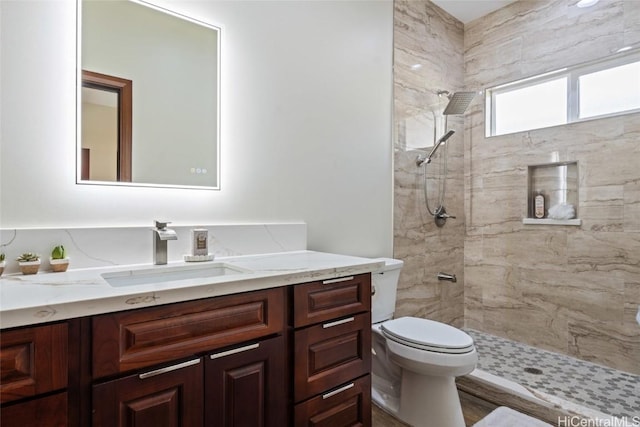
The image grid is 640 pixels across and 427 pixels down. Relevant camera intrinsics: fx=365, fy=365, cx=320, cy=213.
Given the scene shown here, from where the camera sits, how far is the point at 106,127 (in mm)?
1462

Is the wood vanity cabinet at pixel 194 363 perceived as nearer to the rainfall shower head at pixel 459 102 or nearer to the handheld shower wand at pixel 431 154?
the handheld shower wand at pixel 431 154

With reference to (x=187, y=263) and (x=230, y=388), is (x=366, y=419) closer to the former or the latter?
(x=230, y=388)

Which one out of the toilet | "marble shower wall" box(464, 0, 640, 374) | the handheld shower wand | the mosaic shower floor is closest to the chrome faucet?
the toilet

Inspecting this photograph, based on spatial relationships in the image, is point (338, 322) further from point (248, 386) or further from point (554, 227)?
point (554, 227)

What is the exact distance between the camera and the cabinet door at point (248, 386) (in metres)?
1.08

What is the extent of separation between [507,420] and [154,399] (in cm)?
169

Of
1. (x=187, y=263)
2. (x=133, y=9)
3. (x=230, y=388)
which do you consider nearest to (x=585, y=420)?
(x=230, y=388)

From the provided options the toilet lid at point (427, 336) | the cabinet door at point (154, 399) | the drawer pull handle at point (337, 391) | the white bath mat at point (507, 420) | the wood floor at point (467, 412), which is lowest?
the wood floor at point (467, 412)

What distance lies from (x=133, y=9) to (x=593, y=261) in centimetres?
307

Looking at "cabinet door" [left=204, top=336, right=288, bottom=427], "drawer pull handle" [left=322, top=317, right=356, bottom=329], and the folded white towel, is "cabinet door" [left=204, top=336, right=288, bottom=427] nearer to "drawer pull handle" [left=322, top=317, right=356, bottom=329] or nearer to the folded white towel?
"drawer pull handle" [left=322, top=317, right=356, bottom=329]

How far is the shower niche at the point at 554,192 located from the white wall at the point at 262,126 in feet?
3.92

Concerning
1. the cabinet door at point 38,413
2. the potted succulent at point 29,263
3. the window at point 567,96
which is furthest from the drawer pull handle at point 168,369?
the window at point 567,96

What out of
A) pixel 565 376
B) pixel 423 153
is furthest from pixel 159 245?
pixel 565 376

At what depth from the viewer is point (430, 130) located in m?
2.87
